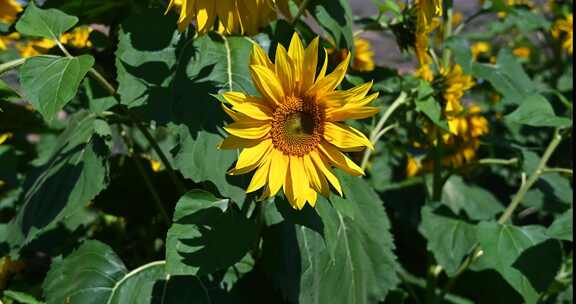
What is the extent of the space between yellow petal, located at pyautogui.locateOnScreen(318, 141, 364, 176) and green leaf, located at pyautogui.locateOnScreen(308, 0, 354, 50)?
381 mm

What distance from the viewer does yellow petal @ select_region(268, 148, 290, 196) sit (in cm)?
120

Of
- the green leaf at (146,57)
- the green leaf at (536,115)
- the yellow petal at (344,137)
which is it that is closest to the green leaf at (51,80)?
the green leaf at (146,57)

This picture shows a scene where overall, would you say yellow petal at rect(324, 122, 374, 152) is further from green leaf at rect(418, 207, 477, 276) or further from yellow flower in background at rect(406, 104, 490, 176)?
yellow flower in background at rect(406, 104, 490, 176)

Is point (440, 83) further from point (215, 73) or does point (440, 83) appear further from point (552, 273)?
point (215, 73)

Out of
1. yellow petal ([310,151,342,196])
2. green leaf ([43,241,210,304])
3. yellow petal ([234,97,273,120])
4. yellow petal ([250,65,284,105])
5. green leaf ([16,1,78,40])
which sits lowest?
green leaf ([43,241,210,304])

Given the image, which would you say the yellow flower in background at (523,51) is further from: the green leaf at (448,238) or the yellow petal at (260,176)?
the yellow petal at (260,176)

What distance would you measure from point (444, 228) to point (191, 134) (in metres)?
0.86

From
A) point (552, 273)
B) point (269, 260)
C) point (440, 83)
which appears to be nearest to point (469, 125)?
point (440, 83)

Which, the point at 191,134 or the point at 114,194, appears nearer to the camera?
the point at 191,134

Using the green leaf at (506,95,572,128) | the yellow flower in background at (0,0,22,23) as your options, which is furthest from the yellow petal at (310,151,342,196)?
the yellow flower in background at (0,0,22,23)

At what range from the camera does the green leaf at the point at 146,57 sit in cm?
141

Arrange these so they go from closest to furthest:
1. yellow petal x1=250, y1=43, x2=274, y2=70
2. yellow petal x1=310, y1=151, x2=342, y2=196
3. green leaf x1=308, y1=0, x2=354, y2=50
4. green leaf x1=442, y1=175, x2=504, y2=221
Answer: yellow petal x1=250, y1=43, x2=274, y2=70
yellow petal x1=310, y1=151, x2=342, y2=196
green leaf x1=308, y1=0, x2=354, y2=50
green leaf x1=442, y1=175, x2=504, y2=221

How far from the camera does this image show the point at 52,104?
1.22m

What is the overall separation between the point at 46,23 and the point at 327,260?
2.60 feet
